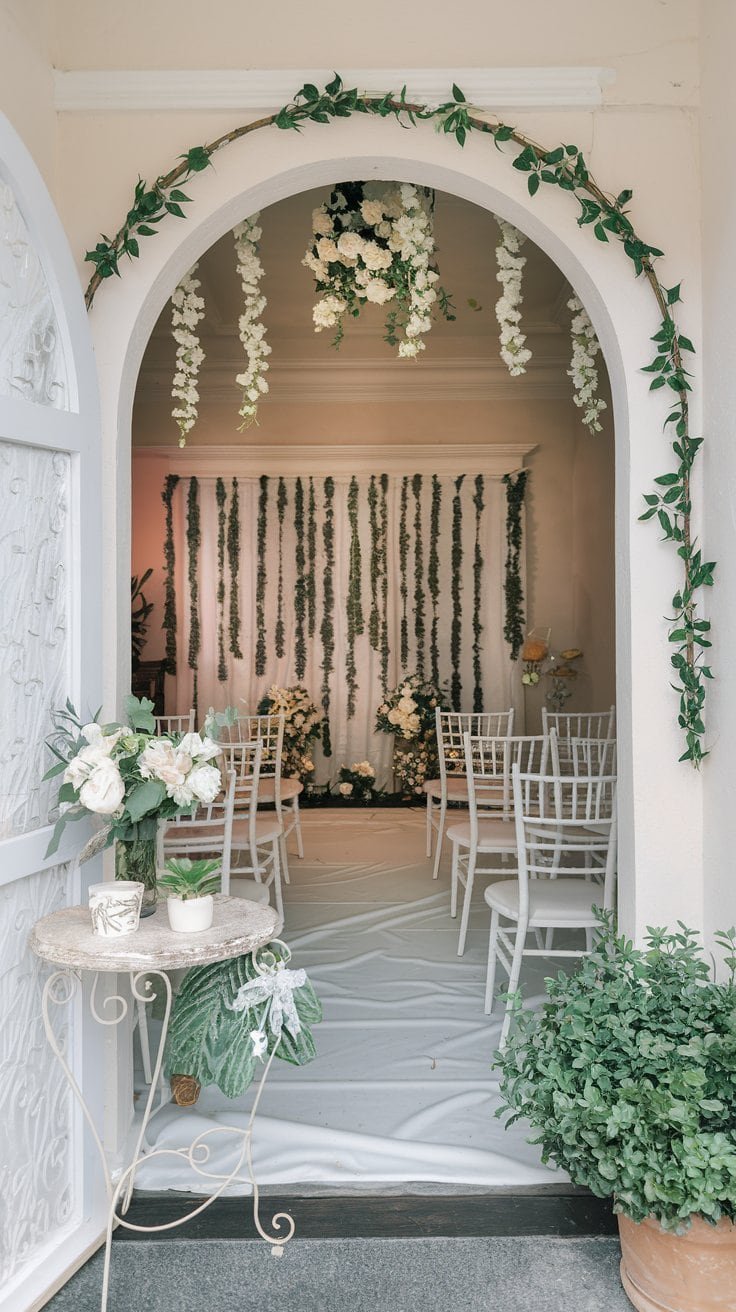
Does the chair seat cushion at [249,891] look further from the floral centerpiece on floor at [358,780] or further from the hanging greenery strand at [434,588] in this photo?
the hanging greenery strand at [434,588]

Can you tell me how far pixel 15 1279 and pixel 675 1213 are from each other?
1.39 metres

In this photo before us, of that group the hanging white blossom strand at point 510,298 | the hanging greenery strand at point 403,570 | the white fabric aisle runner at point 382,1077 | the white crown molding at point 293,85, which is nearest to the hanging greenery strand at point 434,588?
the hanging greenery strand at point 403,570

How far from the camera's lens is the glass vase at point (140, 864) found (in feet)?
7.07

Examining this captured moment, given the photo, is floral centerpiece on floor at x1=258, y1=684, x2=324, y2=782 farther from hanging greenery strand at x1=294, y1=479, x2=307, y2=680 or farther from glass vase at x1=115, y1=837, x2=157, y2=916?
glass vase at x1=115, y1=837, x2=157, y2=916

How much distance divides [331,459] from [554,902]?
5377mm

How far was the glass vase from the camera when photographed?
2.16 meters

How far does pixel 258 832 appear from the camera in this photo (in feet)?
14.9

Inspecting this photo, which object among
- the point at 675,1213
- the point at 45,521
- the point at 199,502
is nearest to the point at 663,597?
the point at 675,1213

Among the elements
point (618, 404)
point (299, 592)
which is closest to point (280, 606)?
point (299, 592)

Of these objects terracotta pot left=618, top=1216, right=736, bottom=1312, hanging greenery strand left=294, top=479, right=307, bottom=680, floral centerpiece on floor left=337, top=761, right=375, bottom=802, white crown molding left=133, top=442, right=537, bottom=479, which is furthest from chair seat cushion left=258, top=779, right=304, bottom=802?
terracotta pot left=618, top=1216, right=736, bottom=1312

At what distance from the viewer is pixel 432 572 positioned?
7.85 m

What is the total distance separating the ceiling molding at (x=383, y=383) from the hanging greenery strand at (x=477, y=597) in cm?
77

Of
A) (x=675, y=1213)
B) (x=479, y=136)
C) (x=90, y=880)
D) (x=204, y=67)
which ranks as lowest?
(x=675, y=1213)

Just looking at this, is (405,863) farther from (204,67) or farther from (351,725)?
(204,67)
